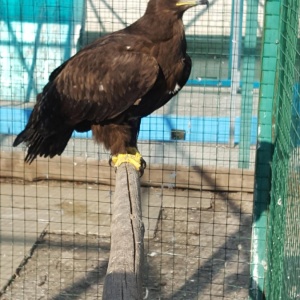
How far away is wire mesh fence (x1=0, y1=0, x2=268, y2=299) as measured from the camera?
498 centimetres

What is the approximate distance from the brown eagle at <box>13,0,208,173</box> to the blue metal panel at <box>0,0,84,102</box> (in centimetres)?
282

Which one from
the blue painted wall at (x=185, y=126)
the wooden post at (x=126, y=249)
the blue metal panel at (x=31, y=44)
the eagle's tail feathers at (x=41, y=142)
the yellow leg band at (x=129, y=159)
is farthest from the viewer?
the blue metal panel at (x=31, y=44)

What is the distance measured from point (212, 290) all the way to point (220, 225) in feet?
3.52

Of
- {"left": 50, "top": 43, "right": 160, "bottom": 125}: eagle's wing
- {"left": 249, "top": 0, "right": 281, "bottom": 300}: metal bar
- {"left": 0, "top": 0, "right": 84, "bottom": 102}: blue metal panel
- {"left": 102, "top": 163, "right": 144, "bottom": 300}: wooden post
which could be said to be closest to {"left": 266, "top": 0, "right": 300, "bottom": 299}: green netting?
{"left": 249, "top": 0, "right": 281, "bottom": 300}: metal bar

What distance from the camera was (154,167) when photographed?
6215 mm

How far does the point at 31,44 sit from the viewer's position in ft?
23.7

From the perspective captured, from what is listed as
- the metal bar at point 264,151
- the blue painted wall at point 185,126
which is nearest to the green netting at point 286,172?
the metal bar at point 264,151

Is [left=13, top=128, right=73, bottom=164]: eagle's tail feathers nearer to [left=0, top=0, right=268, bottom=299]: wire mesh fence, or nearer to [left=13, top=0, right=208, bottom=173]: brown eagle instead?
[left=13, top=0, right=208, bottom=173]: brown eagle

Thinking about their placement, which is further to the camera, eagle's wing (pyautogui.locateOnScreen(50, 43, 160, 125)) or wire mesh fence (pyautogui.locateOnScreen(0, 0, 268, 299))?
wire mesh fence (pyautogui.locateOnScreen(0, 0, 268, 299))

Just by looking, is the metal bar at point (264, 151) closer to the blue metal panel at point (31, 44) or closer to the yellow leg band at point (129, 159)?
the yellow leg band at point (129, 159)

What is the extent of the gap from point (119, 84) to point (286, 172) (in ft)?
3.75

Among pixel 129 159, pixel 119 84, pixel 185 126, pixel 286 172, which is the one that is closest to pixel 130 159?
pixel 129 159

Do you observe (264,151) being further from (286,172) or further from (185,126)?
(185,126)

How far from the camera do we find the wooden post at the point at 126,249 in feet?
5.61
